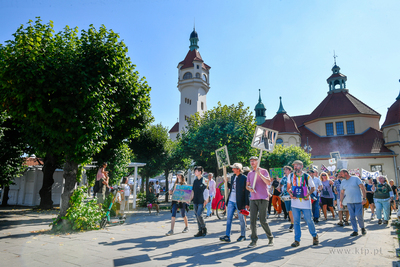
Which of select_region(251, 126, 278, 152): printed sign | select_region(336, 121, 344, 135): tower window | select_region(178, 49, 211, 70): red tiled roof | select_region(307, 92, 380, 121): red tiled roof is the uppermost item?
select_region(178, 49, 211, 70): red tiled roof

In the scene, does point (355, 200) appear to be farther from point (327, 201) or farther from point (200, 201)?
point (200, 201)

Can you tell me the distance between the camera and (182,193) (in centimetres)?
798

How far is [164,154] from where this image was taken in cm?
2639

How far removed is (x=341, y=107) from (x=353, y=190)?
47.6m

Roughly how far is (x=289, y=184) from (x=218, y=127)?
1437 cm

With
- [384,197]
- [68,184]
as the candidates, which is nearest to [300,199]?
[384,197]

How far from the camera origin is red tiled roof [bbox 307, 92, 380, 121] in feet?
159

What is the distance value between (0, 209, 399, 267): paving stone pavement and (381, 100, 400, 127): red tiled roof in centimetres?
4304

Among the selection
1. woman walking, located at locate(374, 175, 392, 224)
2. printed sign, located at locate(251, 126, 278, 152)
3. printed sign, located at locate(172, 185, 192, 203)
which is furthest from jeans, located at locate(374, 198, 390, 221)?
printed sign, located at locate(172, 185, 192, 203)

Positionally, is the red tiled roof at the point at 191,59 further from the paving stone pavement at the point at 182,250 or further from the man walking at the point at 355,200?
the paving stone pavement at the point at 182,250

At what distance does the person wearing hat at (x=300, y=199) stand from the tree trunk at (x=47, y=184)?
580 inches

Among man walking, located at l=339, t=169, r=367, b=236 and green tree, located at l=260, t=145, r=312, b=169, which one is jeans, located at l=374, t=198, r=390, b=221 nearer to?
man walking, located at l=339, t=169, r=367, b=236

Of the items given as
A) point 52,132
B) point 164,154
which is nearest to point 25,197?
point 164,154

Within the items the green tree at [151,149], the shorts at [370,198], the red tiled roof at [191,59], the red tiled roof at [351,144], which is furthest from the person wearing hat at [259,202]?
the red tiled roof at [191,59]
